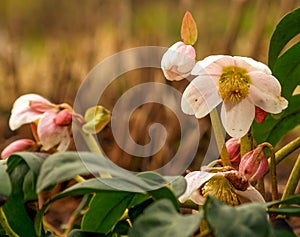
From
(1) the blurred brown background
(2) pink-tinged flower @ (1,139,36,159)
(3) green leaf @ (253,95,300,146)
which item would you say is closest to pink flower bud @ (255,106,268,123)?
(3) green leaf @ (253,95,300,146)

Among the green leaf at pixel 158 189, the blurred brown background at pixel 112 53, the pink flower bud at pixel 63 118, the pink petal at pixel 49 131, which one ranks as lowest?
the blurred brown background at pixel 112 53

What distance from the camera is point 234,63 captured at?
2.03 feet

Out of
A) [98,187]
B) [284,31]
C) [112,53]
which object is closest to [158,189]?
[98,187]

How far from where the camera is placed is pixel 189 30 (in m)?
0.64

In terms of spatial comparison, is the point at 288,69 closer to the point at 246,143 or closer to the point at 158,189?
the point at 246,143

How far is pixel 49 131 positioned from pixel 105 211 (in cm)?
22

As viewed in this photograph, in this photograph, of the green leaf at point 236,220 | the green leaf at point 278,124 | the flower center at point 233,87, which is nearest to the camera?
the green leaf at point 236,220

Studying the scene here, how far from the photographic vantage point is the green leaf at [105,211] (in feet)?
1.85

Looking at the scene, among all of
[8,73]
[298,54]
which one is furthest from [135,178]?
[8,73]

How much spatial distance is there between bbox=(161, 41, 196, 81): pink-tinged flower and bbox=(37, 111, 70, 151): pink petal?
0.21 m

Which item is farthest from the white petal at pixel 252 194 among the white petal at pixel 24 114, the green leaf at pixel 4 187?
the white petal at pixel 24 114

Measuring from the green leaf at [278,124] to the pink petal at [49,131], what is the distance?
0.23 metres

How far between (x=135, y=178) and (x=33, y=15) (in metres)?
3.41

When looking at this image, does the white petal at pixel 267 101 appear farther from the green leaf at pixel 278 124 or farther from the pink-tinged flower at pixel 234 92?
the green leaf at pixel 278 124
